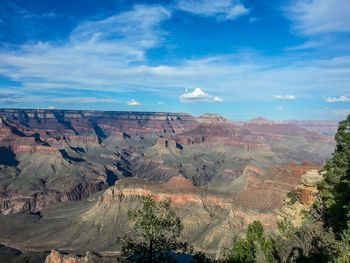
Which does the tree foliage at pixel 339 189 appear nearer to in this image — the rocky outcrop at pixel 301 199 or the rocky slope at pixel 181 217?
the rocky outcrop at pixel 301 199

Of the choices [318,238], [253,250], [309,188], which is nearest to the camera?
[253,250]

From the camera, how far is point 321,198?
141 ft

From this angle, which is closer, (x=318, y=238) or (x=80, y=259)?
(x=318, y=238)

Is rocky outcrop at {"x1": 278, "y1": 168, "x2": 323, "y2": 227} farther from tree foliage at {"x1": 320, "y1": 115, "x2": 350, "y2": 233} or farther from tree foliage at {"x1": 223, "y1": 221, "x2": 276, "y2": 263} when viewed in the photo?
tree foliage at {"x1": 223, "y1": 221, "x2": 276, "y2": 263}

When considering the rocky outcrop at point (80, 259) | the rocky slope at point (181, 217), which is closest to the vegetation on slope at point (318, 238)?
the rocky outcrop at point (80, 259)

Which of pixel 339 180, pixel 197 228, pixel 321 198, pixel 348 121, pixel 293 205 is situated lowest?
pixel 197 228

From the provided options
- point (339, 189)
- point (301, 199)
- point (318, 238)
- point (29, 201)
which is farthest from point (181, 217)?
point (29, 201)

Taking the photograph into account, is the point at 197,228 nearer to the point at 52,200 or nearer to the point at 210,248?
the point at 210,248

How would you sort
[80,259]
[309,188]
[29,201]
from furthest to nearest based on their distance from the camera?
1. [29,201]
2. [80,259]
3. [309,188]

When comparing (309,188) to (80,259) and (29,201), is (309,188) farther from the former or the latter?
(29,201)

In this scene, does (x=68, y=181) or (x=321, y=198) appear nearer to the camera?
(x=321, y=198)

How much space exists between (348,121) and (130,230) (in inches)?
3026

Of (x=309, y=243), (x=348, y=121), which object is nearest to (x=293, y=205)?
(x=348, y=121)

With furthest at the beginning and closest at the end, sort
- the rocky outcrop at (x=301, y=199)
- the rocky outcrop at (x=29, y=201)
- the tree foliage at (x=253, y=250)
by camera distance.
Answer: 1. the rocky outcrop at (x=29, y=201)
2. the rocky outcrop at (x=301, y=199)
3. the tree foliage at (x=253, y=250)
